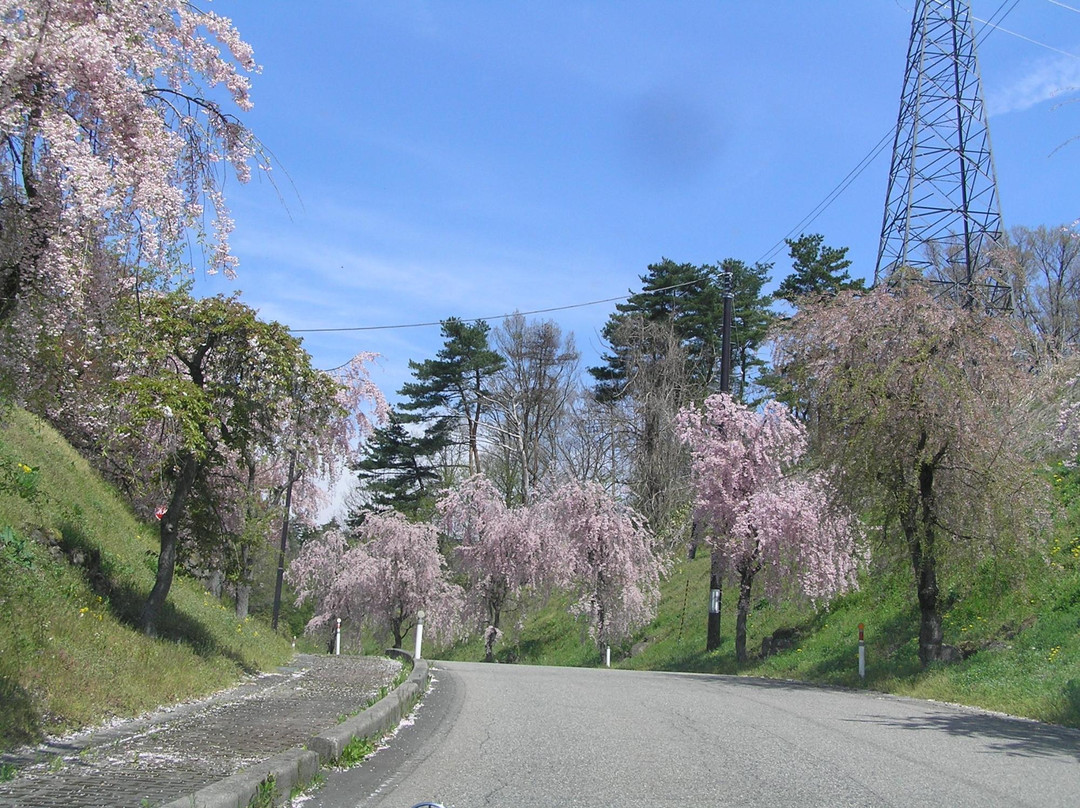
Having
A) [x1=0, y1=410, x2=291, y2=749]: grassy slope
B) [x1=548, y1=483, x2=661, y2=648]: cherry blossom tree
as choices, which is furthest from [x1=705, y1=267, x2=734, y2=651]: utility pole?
[x1=0, y1=410, x2=291, y2=749]: grassy slope

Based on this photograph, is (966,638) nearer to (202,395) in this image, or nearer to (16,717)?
(202,395)

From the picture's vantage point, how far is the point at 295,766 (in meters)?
6.31

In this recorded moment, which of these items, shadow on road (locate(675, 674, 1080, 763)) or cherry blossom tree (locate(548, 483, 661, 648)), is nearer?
shadow on road (locate(675, 674, 1080, 763))

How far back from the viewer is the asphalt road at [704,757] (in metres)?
6.49

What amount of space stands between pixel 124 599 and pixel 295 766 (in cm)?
719

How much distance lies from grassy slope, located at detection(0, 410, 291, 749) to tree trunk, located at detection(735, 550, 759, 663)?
12682mm

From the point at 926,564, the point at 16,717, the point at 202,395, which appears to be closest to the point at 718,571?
the point at 926,564

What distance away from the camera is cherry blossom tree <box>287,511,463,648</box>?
4206cm

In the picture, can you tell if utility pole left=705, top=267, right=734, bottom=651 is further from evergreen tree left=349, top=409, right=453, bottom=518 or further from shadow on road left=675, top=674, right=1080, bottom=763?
evergreen tree left=349, top=409, right=453, bottom=518

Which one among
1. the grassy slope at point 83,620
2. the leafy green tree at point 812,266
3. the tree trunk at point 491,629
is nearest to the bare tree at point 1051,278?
the leafy green tree at point 812,266

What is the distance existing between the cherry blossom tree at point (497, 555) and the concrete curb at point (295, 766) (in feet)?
89.7

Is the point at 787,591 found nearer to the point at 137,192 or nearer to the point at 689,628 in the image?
the point at 689,628

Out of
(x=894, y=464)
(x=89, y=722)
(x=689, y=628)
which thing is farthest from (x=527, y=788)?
(x=689, y=628)

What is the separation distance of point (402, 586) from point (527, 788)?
3671 cm
